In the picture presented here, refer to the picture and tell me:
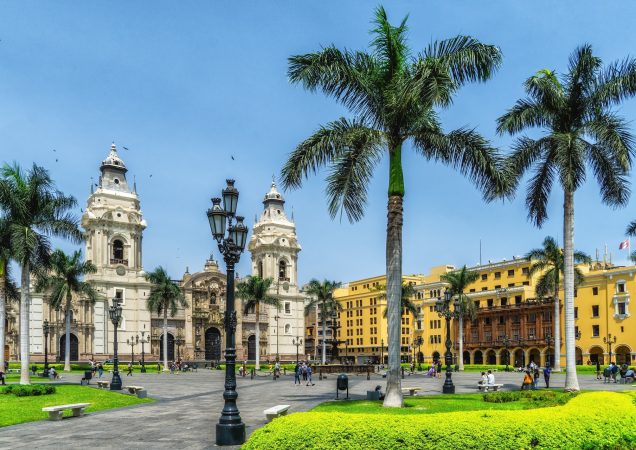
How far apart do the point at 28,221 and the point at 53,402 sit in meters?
12.4

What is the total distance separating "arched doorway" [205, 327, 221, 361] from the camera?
305 ft

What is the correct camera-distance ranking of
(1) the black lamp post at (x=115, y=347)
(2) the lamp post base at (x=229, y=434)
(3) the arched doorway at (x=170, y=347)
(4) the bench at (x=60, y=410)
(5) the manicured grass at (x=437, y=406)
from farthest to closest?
(3) the arched doorway at (x=170, y=347), (1) the black lamp post at (x=115, y=347), (4) the bench at (x=60, y=410), (5) the manicured grass at (x=437, y=406), (2) the lamp post base at (x=229, y=434)

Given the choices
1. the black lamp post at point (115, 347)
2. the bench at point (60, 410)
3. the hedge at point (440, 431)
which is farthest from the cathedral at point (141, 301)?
the hedge at point (440, 431)

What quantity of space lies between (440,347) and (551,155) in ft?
234

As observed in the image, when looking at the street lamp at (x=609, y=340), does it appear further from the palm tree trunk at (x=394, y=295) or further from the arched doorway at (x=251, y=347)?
the palm tree trunk at (x=394, y=295)

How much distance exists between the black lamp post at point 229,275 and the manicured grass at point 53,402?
9.56 meters

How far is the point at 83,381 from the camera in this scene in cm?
4172

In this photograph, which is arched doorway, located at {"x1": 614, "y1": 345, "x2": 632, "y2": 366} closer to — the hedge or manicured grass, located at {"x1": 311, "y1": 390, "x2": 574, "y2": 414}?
manicured grass, located at {"x1": 311, "y1": 390, "x2": 574, "y2": 414}

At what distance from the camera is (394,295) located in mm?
18750

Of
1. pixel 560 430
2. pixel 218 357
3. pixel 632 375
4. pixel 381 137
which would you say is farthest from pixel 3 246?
pixel 218 357

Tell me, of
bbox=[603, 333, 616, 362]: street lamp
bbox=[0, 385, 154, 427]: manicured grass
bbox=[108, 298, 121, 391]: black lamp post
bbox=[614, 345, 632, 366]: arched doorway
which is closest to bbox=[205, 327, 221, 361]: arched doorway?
bbox=[603, 333, 616, 362]: street lamp

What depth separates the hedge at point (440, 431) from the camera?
10883mm

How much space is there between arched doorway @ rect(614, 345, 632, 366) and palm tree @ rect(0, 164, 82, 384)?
186 feet

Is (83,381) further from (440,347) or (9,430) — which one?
(440,347)
